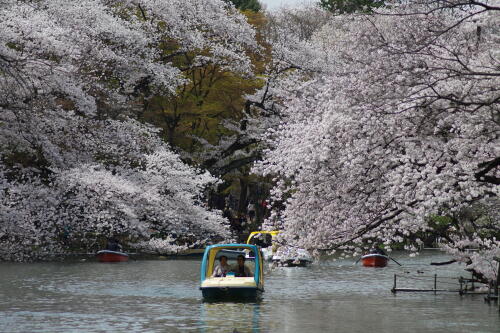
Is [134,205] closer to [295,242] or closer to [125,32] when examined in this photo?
[125,32]

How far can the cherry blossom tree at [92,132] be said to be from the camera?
1550 inches

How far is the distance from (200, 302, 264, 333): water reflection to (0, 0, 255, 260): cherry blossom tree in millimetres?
13389

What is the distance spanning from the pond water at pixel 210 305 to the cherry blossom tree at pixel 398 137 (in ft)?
7.79

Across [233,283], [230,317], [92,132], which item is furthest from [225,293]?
[92,132]

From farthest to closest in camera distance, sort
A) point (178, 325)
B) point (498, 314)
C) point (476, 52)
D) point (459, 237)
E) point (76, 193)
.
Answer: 1. point (76, 193)
2. point (459, 237)
3. point (498, 314)
4. point (178, 325)
5. point (476, 52)

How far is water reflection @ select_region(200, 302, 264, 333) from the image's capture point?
71.8ft

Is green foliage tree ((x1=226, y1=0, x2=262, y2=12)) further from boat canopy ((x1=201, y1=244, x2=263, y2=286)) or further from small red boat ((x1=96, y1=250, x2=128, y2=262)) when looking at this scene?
boat canopy ((x1=201, y1=244, x2=263, y2=286))

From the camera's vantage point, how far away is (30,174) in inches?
1677

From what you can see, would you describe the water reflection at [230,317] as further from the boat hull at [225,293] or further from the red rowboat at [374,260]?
the red rowboat at [374,260]

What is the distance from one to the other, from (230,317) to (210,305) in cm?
248

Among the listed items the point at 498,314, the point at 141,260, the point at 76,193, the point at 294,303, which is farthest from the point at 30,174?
the point at 498,314

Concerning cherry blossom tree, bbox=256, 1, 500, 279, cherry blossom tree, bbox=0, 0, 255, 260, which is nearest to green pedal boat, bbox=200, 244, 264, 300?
cherry blossom tree, bbox=256, 1, 500, 279

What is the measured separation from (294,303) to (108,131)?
65.2 feet

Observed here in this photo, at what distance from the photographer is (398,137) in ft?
62.5
